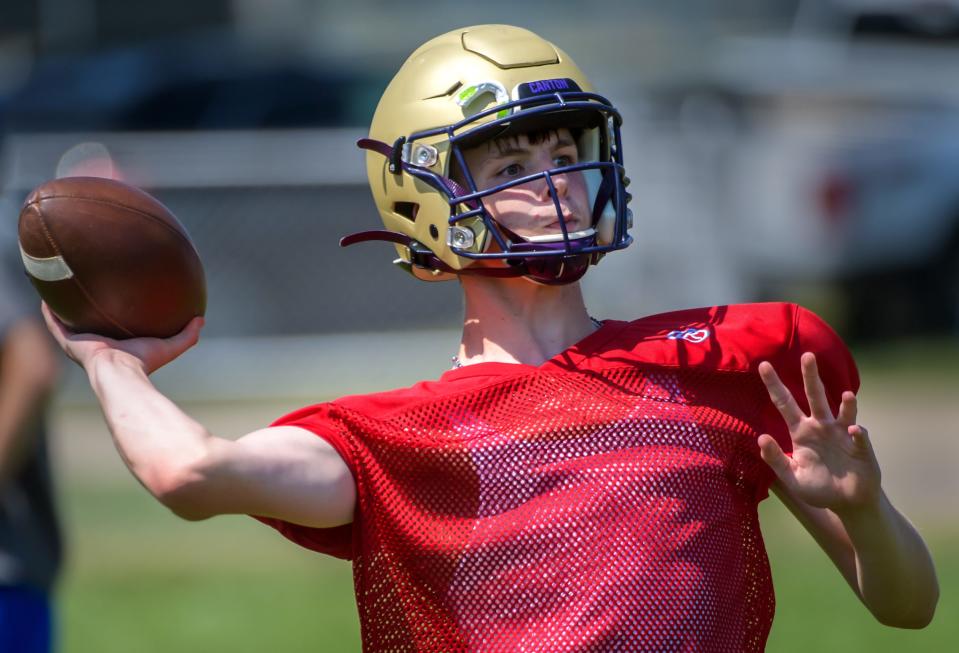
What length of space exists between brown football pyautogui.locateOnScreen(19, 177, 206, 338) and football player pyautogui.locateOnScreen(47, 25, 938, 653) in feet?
0.17

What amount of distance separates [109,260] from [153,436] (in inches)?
22.1

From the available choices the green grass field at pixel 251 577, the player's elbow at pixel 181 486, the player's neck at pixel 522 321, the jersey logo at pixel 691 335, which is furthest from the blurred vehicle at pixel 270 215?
the player's elbow at pixel 181 486

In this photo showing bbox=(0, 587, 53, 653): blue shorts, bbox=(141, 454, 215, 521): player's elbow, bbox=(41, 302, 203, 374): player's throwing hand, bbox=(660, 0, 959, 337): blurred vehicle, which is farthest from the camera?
bbox=(660, 0, 959, 337): blurred vehicle

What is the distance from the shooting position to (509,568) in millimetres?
2629

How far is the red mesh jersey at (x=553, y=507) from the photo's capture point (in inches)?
103

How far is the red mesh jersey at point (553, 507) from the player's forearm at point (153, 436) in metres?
0.26

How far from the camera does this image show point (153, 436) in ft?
8.05

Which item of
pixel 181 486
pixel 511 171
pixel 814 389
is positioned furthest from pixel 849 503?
pixel 181 486

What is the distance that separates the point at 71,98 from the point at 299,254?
242cm

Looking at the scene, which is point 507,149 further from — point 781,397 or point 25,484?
point 25,484

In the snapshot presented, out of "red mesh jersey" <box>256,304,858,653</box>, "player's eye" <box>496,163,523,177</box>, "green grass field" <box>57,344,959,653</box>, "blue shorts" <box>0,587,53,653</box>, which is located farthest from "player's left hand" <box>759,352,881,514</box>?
"green grass field" <box>57,344,959,653</box>

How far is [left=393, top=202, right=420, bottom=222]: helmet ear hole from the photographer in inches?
119

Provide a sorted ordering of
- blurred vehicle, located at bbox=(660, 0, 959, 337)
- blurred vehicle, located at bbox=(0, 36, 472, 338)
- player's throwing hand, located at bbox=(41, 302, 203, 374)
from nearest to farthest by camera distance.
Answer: player's throwing hand, located at bbox=(41, 302, 203, 374), blurred vehicle, located at bbox=(0, 36, 472, 338), blurred vehicle, located at bbox=(660, 0, 959, 337)

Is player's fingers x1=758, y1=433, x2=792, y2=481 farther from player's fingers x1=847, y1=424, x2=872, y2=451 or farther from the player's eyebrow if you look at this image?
the player's eyebrow
